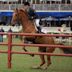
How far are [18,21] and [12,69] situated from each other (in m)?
1.91

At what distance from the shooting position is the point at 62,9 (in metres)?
58.8

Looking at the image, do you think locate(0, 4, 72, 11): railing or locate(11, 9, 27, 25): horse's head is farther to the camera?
locate(0, 4, 72, 11): railing

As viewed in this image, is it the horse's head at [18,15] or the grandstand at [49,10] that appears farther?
the grandstand at [49,10]

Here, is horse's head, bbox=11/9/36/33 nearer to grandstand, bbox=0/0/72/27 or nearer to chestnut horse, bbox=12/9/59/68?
chestnut horse, bbox=12/9/59/68

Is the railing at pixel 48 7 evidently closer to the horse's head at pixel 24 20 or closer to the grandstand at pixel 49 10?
the grandstand at pixel 49 10

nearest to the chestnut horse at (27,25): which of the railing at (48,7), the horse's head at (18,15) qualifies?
the horse's head at (18,15)

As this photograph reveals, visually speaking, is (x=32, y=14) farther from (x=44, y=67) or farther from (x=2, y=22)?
(x=2, y=22)

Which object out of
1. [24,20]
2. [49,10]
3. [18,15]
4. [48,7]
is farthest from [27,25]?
[48,7]

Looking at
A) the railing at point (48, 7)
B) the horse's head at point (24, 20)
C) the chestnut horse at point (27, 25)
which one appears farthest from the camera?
the railing at point (48, 7)

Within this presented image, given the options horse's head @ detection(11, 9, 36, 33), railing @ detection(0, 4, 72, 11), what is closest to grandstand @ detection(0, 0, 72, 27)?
railing @ detection(0, 4, 72, 11)

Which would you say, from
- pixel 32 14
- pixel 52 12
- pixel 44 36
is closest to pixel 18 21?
pixel 32 14

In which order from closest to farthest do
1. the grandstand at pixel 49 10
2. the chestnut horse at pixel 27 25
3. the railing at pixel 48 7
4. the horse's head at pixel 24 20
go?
the chestnut horse at pixel 27 25 → the horse's head at pixel 24 20 → the grandstand at pixel 49 10 → the railing at pixel 48 7

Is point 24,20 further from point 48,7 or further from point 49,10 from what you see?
point 48,7

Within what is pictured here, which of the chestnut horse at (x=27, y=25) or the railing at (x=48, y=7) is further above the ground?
the chestnut horse at (x=27, y=25)
